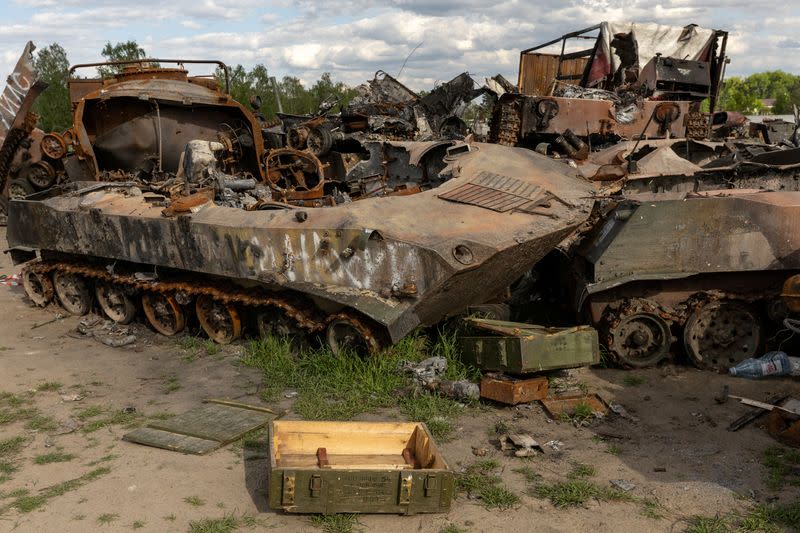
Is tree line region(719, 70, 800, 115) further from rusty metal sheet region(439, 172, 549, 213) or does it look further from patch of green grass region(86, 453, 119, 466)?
patch of green grass region(86, 453, 119, 466)

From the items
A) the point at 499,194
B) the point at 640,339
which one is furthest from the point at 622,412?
the point at 499,194

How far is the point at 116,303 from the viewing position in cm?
954

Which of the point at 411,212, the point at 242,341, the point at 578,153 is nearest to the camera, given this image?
the point at 411,212

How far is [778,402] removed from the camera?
243 inches

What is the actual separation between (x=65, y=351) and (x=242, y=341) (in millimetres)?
2062

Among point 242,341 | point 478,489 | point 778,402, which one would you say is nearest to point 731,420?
point 778,402

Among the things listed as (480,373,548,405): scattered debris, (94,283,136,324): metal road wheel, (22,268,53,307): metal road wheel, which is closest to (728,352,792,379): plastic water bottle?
(480,373,548,405): scattered debris

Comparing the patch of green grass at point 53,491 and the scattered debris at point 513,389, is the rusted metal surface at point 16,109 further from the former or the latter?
the scattered debris at point 513,389

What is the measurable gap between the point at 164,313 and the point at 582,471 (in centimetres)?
542

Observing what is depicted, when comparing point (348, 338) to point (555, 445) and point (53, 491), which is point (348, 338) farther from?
point (53, 491)

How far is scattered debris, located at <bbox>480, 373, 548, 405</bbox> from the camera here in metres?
→ 6.45

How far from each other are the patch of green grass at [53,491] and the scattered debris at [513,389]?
3040mm

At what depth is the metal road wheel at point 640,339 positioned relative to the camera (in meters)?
7.27

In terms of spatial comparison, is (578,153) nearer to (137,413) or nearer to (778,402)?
(778,402)
